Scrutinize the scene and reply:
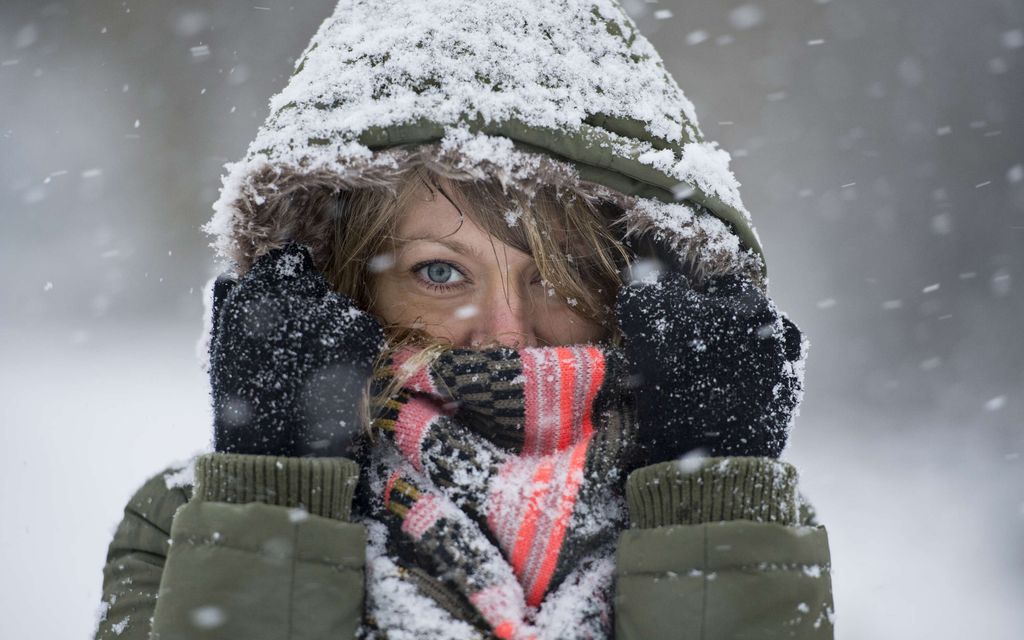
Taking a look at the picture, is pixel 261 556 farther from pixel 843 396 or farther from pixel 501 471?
pixel 843 396

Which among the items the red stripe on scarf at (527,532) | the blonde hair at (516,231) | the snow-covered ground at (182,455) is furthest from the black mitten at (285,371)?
the snow-covered ground at (182,455)

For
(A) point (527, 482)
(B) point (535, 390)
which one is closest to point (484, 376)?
(B) point (535, 390)

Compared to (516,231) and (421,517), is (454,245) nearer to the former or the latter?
(516,231)

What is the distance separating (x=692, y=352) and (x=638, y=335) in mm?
100

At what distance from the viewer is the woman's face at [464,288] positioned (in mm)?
1510

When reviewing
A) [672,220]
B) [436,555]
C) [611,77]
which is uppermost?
[611,77]

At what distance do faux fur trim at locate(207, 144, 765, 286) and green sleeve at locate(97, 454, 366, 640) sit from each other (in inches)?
18.8

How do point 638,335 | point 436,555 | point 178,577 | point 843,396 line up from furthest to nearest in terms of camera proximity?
point 843,396, point 638,335, point 436,555, point 178,577

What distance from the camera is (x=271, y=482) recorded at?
1.19 metres

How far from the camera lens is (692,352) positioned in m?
1.35

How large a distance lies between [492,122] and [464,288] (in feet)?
1.22

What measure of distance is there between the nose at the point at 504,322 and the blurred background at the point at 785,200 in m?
4.01

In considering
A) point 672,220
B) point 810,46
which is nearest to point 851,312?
point 810,46

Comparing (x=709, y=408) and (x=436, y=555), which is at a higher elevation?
(x=709, y=408)
